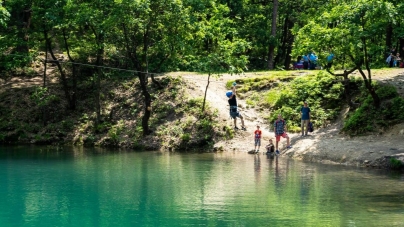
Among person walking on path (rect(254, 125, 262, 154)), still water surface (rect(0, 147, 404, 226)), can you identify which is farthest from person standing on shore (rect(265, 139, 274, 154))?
still water surface (rect(0, 147, 404, 226))

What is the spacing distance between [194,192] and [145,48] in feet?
45.1

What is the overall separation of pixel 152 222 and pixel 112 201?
9.22ft

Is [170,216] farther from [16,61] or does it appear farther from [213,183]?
[16,61]

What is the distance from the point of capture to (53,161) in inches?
967

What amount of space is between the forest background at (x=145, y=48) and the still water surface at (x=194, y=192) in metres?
5.36

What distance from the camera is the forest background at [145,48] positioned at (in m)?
24.7

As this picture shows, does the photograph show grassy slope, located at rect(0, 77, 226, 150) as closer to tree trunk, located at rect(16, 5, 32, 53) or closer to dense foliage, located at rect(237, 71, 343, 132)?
tree trunk, located at rect(16, 5, 32, 53)

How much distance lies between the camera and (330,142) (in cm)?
2503

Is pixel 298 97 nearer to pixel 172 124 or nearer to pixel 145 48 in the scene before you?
pixel 172 124

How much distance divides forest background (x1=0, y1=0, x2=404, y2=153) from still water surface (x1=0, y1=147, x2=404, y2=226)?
5355 mm

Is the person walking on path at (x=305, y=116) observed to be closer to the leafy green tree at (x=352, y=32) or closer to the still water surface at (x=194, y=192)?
the still water surface at (x=194, y=192)

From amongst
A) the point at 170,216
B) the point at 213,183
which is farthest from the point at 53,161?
the point at 170,216

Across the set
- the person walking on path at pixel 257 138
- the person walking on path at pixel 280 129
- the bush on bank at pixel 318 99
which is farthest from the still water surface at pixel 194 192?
the bush on bank at pixel 318 99

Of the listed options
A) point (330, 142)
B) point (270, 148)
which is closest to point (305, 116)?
point (330, 142)
